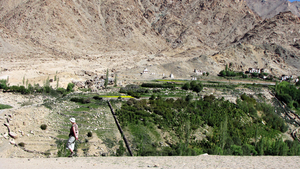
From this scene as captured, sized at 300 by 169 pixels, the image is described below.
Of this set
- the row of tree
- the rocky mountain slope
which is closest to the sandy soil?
the row of tree

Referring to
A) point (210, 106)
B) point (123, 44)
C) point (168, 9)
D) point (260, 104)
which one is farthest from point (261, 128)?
point (168, 9)

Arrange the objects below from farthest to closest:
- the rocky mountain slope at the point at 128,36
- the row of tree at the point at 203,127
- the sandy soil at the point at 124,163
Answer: the rocky mountain slope at the point at 128,36
the row of tree at the point at 203,127
the sandy soil at the point at 124,163

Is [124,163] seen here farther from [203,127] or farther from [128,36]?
[128,36]

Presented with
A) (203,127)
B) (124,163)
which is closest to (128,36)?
(203,127)

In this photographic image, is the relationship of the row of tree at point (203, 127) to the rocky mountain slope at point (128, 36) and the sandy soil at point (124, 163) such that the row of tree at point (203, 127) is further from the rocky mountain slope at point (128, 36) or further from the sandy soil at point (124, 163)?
the rocky mountain slope at point (128, 36)

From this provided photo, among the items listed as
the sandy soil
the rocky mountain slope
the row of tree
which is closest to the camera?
the sandy soil

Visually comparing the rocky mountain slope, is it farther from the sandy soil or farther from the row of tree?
the sandy soil

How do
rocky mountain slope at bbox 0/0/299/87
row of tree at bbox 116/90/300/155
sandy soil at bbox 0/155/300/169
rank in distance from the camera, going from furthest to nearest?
rocky mountain slope at bbox 0/0/299/87 < row of tree at bbox 116/90/300/155 < sandy soil at bbox 0/155/300/169

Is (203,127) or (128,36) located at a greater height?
(128,36)

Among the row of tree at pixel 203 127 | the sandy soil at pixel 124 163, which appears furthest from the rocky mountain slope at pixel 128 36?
the sandy soil at pixel 124 163

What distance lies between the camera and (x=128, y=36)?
4031 inches

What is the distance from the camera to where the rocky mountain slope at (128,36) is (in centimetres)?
7119

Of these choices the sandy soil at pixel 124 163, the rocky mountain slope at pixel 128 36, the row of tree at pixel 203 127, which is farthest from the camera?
the rocky mountain slope at pixel 128 36

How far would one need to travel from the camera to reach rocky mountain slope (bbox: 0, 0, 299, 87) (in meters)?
71.2
